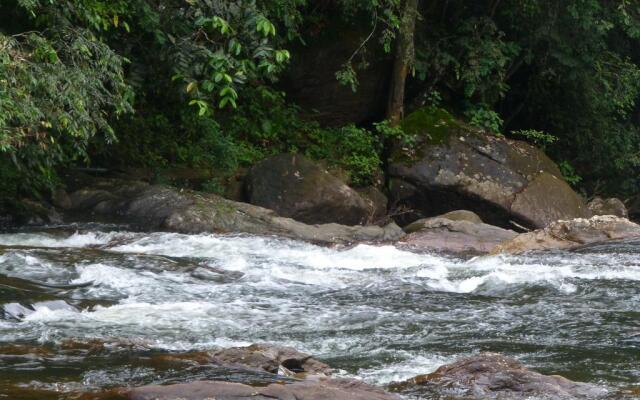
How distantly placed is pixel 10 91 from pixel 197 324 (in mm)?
2983

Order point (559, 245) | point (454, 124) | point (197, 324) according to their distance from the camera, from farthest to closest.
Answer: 1. point (454, 124)
2. point (559, 245)
3. point (197, 324)

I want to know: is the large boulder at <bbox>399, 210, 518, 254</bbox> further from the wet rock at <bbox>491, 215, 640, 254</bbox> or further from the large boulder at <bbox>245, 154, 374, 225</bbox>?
the large boulder at <bbox>245, 154, 374, 225</bbox>

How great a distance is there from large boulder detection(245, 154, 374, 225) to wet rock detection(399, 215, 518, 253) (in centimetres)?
132

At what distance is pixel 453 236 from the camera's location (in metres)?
12.3

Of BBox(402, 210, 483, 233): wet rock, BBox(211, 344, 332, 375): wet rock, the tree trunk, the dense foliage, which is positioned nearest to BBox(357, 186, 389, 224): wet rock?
the dense foliage

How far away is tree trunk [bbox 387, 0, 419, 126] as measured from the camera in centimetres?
1566

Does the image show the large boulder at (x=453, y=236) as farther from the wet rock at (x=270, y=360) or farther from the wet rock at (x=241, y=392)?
the wet rock at (x=241, y=392)

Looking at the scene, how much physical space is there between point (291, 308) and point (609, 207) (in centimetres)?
1098

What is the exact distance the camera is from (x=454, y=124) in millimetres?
15773

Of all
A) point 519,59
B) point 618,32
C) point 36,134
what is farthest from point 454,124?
point 36,134

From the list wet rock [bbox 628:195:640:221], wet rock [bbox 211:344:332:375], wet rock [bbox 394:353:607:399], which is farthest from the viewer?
wet rock [bbox 628:195:640:221]

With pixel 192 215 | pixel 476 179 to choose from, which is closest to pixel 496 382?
pixel 192 215

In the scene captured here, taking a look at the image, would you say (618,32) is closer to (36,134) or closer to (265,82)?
(265,82)

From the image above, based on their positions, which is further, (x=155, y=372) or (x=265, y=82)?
(x=265, y=82)
